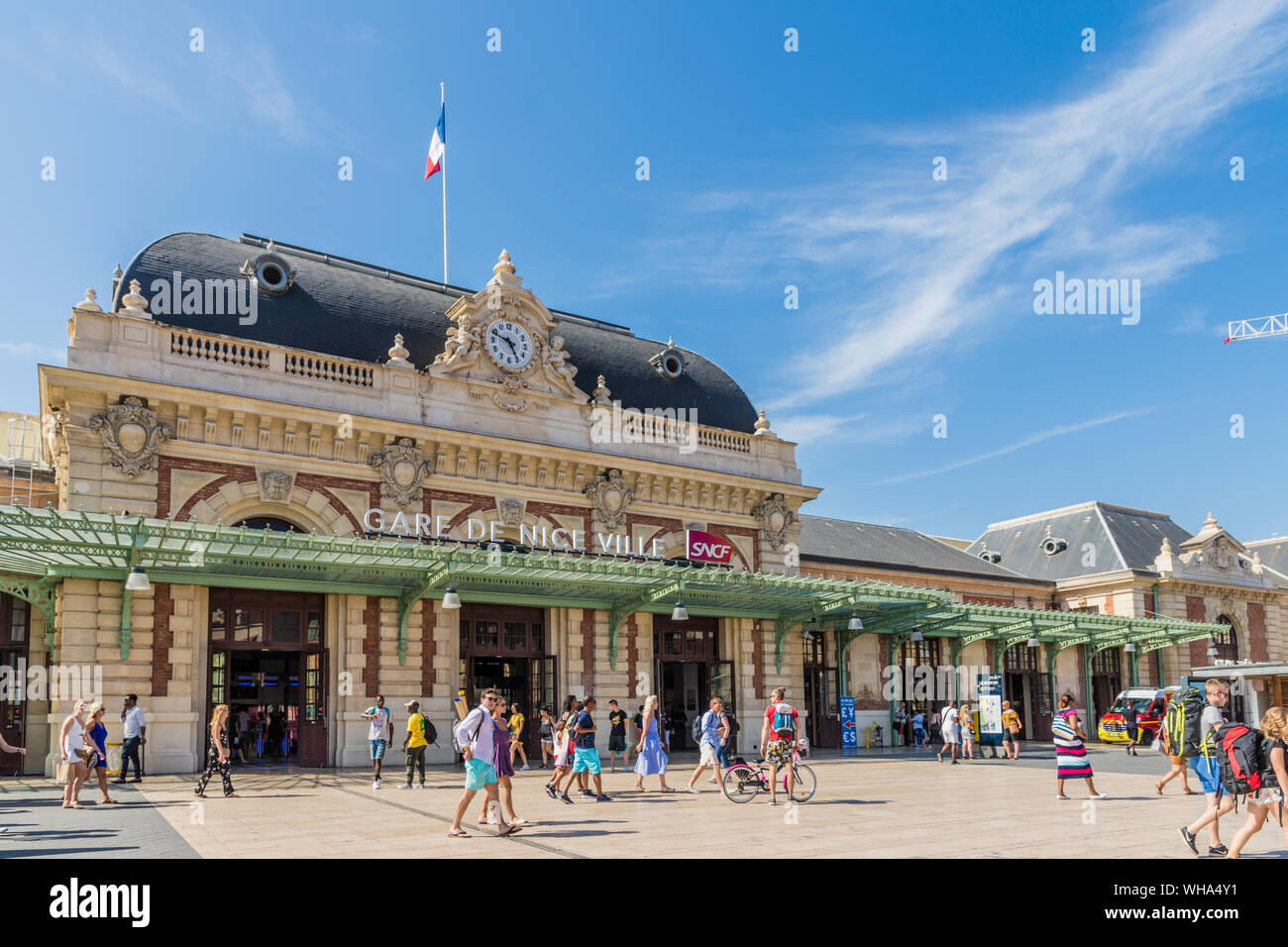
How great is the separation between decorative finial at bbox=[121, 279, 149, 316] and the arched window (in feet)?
153

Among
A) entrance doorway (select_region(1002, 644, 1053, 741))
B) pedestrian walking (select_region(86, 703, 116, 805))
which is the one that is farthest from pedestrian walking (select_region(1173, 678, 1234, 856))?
entrance doorway (select_region(1002, 644, 1053, 741))

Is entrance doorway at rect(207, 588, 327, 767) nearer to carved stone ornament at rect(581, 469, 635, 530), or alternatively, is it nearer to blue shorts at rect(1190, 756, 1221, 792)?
carved stone ornament at rect(581, 469, 635, 530)

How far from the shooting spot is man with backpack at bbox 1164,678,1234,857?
10422mm

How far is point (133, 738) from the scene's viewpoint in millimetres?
19828

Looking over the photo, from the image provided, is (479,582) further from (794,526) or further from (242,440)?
(794,526)

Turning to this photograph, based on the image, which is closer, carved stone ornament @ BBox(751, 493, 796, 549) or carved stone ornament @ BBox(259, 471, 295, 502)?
carved stone ornament @ BBox(259, 471, 295, 502)

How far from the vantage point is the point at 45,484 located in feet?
95.2

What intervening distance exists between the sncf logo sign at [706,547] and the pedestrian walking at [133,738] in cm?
1513

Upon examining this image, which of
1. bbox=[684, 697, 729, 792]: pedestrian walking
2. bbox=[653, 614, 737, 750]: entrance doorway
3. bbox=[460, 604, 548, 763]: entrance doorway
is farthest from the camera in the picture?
bbox=[653, 614, 737, 750]: entrance doorway

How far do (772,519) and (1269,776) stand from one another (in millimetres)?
23291

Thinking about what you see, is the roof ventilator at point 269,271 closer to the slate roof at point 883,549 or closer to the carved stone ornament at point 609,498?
the carved stone ornament at point 609,498
